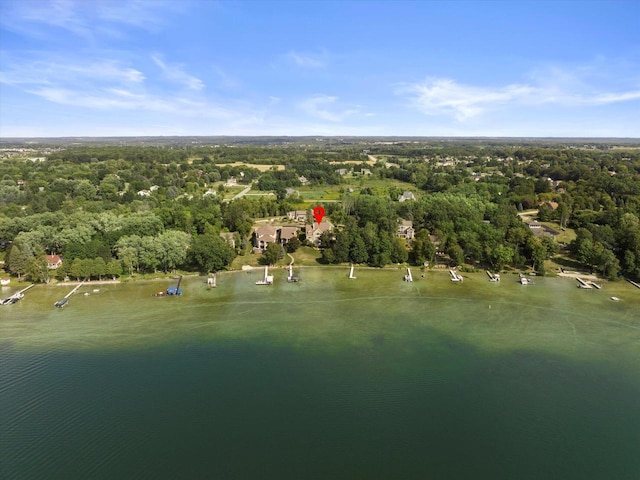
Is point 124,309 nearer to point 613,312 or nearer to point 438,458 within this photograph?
point 438,458

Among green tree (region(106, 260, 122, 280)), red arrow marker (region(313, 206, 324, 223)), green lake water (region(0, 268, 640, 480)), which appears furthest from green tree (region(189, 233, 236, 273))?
red arrow marker (region(313, 206, 324, 223))

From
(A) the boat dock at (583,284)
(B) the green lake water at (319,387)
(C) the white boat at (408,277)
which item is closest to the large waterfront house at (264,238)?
(B) the green lake water at (319,387)

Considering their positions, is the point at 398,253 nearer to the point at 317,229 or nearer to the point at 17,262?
the point at 317,229

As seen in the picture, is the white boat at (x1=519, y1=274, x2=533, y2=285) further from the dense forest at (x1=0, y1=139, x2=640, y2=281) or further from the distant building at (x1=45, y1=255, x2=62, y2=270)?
the distant building at (x1=45, y1=255, x2=62, y2=270)

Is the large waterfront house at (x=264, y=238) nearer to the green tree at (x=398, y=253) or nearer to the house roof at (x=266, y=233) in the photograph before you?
the house roof at (x=266, y=233)

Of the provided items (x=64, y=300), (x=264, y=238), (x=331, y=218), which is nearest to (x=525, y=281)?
(x=264, y=238)

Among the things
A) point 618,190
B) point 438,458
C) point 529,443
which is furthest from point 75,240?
point 618,190
